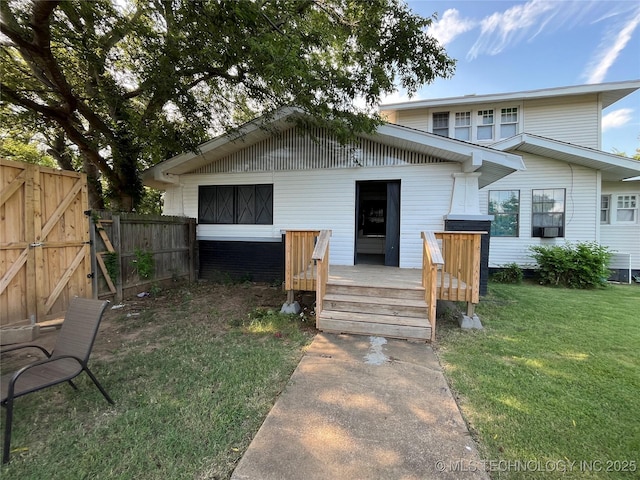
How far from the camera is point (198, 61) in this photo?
5.30m

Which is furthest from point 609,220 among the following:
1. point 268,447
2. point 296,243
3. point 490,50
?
point 268,447

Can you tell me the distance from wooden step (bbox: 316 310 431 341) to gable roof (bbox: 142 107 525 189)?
3656 mm

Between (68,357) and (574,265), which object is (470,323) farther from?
(574,265)

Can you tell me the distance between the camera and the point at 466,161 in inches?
238

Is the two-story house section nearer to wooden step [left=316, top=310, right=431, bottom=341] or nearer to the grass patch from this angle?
wooden step [left=316, top=310, right=431, bottom=341]

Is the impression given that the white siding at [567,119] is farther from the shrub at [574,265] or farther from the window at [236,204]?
the window at [236,204]

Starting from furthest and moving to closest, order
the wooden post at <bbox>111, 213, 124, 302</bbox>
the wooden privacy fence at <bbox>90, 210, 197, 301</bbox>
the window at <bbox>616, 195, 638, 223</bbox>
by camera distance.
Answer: the window at <bbox>616, 195, 638, 223</bbox> → the wooden post at <bbox>111, 213, 124, 302</bbox> → the wooden privacy fence at <bbox>90, 210, 197, 301</bbox>

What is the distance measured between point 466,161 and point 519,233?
479cm

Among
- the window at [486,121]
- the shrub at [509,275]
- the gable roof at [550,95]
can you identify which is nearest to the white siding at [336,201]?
the shrub at [509,275]

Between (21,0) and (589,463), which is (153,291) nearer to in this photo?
(21,0)

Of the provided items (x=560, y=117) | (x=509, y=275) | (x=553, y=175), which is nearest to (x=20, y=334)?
(x=509, y=275)

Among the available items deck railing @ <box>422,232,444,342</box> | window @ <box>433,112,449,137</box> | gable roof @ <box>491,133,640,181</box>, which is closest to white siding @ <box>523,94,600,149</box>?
gable roof @ <box>491,133,640,181</box>

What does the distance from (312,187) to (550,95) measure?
8822 mm

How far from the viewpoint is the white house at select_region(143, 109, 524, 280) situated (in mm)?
6262
